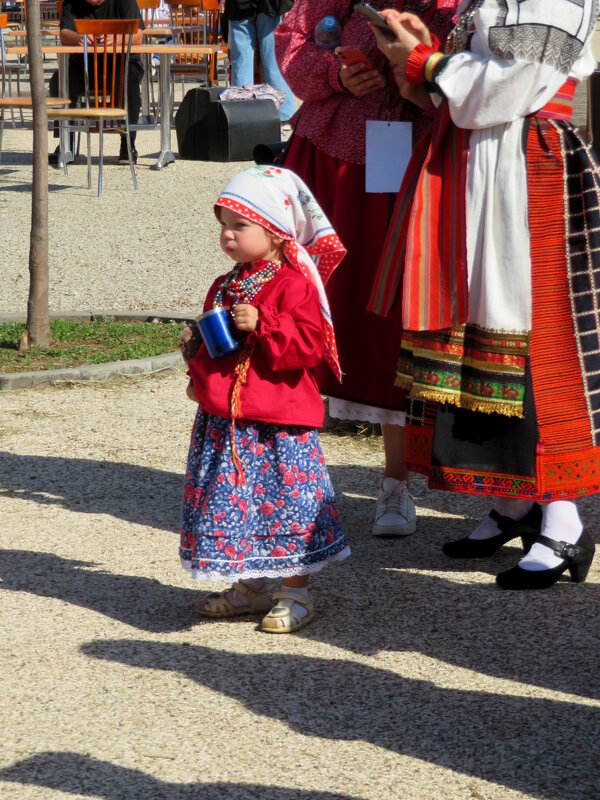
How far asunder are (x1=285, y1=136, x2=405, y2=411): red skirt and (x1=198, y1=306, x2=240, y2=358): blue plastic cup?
874mm

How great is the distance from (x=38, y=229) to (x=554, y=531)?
11.0 feet

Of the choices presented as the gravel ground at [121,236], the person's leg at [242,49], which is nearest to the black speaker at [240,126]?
the gravel ground at [121,236]

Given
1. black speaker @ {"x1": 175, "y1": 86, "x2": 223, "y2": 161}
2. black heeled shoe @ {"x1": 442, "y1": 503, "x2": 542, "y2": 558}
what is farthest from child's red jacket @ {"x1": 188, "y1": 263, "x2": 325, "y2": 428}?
black speaker @ {"x1": 175, "y1": 86, "x2": 223, "y2": 161}

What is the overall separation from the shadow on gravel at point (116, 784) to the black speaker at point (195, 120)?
8206mm

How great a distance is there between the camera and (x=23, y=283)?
803 centimetres

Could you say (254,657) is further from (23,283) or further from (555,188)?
(23,283)

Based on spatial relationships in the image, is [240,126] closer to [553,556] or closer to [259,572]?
[553,556]

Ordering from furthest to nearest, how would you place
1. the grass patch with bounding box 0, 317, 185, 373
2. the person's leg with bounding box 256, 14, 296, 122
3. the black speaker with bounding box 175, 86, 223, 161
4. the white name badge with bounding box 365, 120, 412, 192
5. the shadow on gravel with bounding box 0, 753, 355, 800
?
the person's leg with bounding box 256, 14, 296, 122, the black speaker with bounding box 175, 86, 223, 161, the grass patch with bounding box 0, 317, 185, 373, the white name badge with bounding box 365, 120, 412, 192, the shadow on gravel with bounding box 0, 753, 355, 800

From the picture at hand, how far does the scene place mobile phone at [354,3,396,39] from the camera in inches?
136

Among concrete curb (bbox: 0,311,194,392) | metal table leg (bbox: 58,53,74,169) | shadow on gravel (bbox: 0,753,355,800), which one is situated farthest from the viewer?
metal table leg (bbox: 58,53,74,169)

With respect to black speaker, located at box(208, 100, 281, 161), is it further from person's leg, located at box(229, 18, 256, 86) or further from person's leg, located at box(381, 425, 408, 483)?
person's leg, located at box(381, 425, 408, 483)

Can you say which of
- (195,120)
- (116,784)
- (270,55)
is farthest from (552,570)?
(270,55)

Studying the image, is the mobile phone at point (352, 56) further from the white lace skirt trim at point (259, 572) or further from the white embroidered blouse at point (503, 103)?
the white lace skirt trim at point (259, 572)

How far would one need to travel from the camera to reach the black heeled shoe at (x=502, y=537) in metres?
3.92
